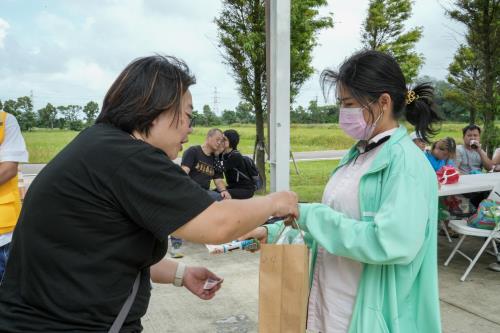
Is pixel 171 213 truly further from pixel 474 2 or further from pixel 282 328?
pixel 474 2

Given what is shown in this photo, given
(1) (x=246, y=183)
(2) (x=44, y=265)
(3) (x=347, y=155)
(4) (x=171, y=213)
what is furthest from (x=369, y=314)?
(1) (x=246, y=183)

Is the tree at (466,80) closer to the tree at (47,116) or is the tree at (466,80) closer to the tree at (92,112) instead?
the tree at (92,112)

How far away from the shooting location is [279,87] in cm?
418

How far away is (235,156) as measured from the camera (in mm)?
6285

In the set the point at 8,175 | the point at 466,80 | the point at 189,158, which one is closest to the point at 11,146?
the point at 8,175

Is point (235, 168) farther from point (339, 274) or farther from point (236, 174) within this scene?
point (339, 274)

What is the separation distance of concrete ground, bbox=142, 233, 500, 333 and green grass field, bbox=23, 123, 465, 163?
1439mm

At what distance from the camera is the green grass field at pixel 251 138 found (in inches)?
434

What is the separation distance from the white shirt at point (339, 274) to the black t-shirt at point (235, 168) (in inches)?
176

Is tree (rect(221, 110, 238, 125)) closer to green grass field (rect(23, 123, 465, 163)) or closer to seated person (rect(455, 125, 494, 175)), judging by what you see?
green grass field (rect(23, 123, 465, 163))

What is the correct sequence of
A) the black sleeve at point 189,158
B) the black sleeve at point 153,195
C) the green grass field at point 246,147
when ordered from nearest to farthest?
the black sleeve at point 153,195
the black sleeve at point 189,158
the green grass field at point 246,147

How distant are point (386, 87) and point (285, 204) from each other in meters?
0.59

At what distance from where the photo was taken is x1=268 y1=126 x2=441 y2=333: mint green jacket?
55.5 inches

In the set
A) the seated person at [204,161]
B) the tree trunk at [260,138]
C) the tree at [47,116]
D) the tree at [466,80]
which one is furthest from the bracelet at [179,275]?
the tree at [47,116]
